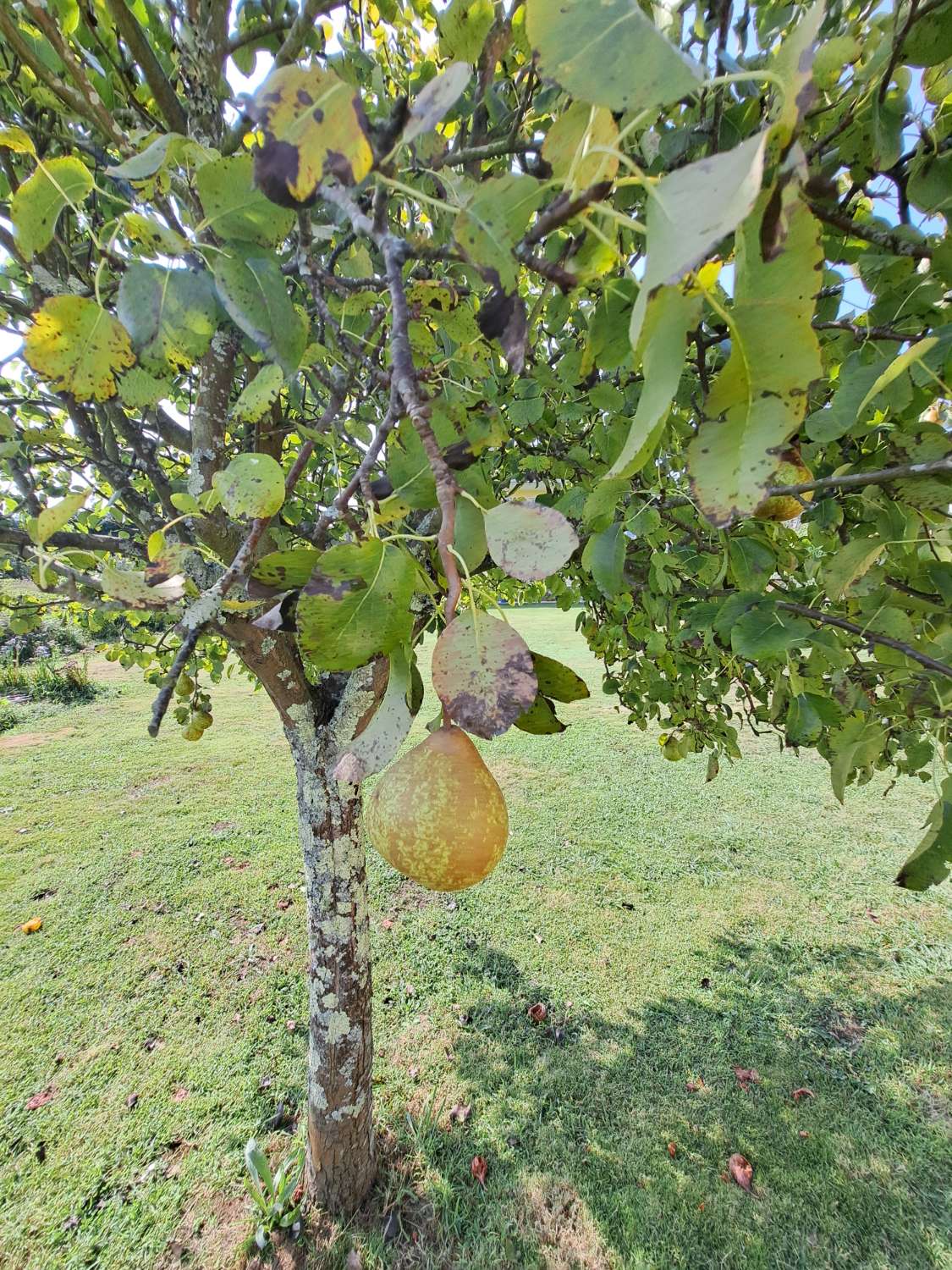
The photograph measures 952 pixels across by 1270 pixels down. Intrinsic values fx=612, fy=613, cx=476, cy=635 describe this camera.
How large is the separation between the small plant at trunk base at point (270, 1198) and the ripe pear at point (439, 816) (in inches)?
106

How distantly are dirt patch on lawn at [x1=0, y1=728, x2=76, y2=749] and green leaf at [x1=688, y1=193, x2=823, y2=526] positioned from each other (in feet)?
34.3

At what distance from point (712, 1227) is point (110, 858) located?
5508 millimetres

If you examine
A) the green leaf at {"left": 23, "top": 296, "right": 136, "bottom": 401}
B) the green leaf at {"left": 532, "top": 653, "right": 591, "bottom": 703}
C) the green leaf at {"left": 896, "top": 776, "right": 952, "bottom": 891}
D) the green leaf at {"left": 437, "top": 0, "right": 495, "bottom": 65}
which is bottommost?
the green leaf at {"left": 896, "top": 776, "right": 952, "bottom": 891}

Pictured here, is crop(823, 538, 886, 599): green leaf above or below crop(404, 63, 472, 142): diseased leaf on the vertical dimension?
below

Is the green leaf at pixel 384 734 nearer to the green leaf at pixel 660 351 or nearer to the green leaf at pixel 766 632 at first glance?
the green leaf at pixel 660 351

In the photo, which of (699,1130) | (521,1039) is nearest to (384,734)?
(699,1130)

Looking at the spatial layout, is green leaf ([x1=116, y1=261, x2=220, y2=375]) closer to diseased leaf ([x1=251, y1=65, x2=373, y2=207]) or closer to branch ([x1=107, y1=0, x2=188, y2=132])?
diseased leaf ([x1=251, y1=65, x2=373, y2=207])

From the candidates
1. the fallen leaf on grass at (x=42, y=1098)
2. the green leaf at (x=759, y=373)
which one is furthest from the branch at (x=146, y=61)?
the fallen leaf on grass at (x=42, y=1098)

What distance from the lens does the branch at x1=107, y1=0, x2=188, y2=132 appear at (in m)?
1.50

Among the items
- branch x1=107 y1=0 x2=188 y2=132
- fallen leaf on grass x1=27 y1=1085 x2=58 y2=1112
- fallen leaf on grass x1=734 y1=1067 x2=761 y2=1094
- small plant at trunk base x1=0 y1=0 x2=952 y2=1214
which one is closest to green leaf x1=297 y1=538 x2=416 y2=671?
small plant at trunk base x1=0 y1=0 x2=952 y2=1214

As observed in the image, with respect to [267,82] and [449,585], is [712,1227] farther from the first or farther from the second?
[267,82]

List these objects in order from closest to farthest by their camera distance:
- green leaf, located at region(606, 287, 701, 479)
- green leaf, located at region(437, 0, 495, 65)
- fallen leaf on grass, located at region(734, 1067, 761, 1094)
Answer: green leaf, located at region(606, 287, 701, 479), green leaf, located at region(437, 0, 495, 65), fallen leaf on grass, located at region(734, 1067, 761, 1094)

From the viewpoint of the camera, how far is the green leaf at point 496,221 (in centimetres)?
59

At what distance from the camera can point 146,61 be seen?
1563 mm
